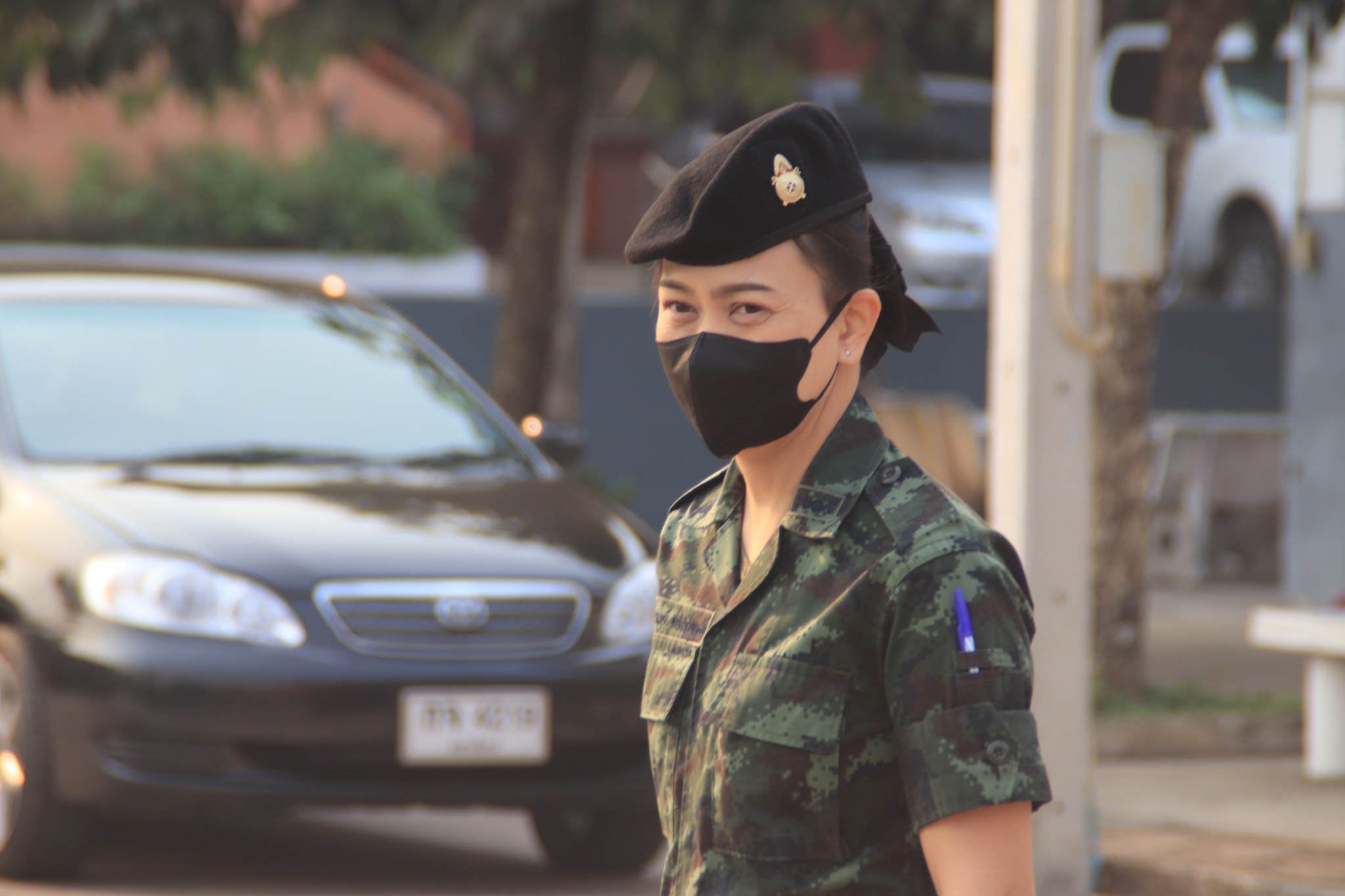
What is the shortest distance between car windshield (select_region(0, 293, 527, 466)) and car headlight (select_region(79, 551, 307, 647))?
0.75 m

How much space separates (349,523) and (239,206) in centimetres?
1699

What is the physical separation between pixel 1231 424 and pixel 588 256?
59.5 ft

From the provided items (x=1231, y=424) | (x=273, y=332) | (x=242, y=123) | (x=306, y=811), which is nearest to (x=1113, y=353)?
(x=273, y=332)

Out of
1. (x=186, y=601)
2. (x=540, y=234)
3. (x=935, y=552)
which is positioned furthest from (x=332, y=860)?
(x=540, y=234)

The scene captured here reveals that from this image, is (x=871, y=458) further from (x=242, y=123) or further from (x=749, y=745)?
(x=242, y=123)

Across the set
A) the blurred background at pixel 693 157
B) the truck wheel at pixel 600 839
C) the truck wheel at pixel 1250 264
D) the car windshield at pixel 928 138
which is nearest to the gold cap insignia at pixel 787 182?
the blurred background at pixel 693 157

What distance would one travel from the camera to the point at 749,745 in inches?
71.5

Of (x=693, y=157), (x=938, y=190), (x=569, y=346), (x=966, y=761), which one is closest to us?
(x=966, y=761)

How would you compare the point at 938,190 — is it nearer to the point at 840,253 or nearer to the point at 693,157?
the point at 693,157

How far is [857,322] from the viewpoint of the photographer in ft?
6.40

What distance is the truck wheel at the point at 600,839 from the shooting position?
18.7 feet

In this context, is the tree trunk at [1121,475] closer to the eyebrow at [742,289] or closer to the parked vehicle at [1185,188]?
the eyebrow at [742,289]

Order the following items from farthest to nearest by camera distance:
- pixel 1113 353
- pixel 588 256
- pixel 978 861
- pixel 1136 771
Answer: pixel 588 256
pixel 1113 353
pixel 1136 771
pixel 978 861

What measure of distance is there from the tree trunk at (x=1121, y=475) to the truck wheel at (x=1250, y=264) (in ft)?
25.7
